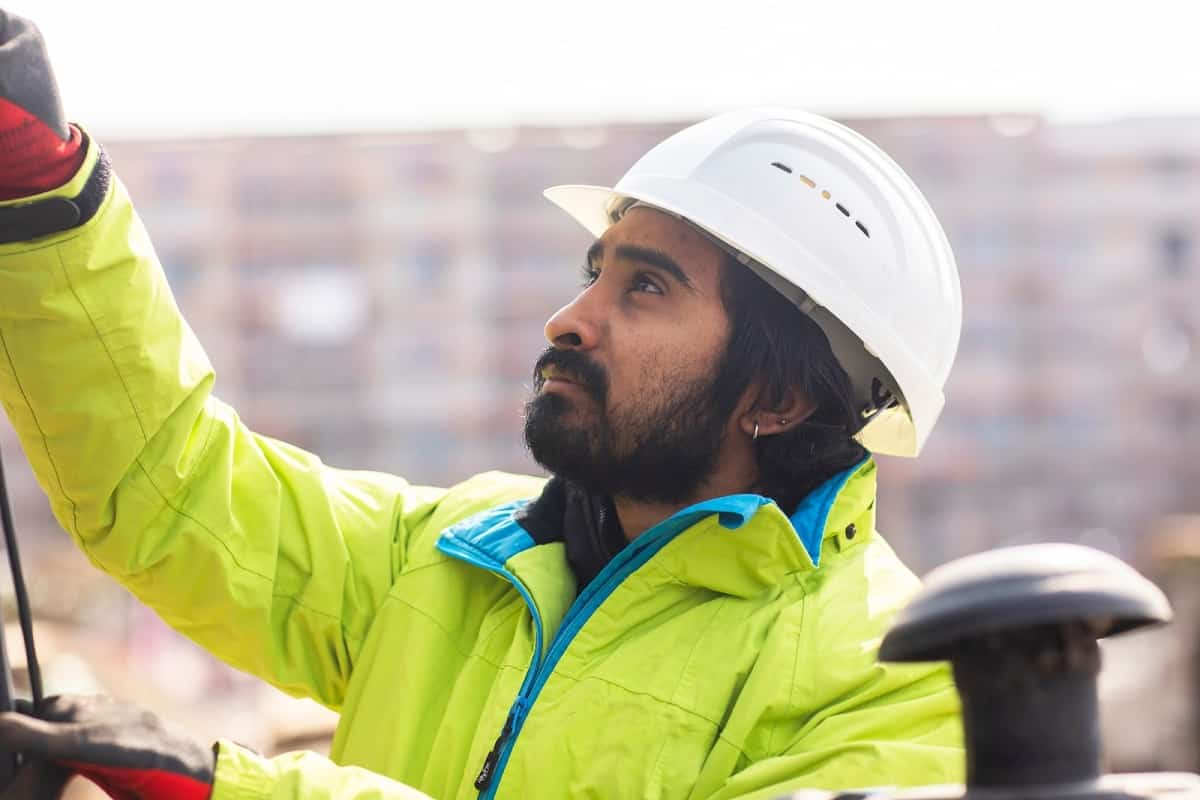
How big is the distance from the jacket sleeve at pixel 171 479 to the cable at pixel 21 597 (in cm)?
45

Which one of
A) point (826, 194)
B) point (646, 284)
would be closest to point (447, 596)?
point (646, 284)

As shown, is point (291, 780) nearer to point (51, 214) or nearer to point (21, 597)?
point (21, 597)

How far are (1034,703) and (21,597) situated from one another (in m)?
1.22

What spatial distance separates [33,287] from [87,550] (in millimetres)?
566

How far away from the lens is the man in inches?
90.5

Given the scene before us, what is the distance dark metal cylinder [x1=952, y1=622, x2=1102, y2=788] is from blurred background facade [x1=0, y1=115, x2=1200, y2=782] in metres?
67.7

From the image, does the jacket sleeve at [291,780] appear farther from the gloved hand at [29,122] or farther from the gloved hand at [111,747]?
the gloved hand at [29,122]

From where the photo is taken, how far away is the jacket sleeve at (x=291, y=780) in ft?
6.18

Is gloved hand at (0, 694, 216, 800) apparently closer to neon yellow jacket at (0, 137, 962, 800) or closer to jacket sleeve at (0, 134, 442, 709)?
neon yellow jacket at (0, 137, 962, 800)

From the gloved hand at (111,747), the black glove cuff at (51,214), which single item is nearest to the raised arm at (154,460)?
the black glove cuff at (51,214)

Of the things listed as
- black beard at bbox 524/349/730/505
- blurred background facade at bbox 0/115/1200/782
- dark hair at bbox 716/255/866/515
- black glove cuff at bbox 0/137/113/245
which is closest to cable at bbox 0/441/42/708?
black glove cuff at bbox 0/137/113/245

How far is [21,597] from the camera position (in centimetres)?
182

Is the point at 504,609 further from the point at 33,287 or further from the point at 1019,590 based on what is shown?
the point at 1019,590

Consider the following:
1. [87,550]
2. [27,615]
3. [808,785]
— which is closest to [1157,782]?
[808,785]
